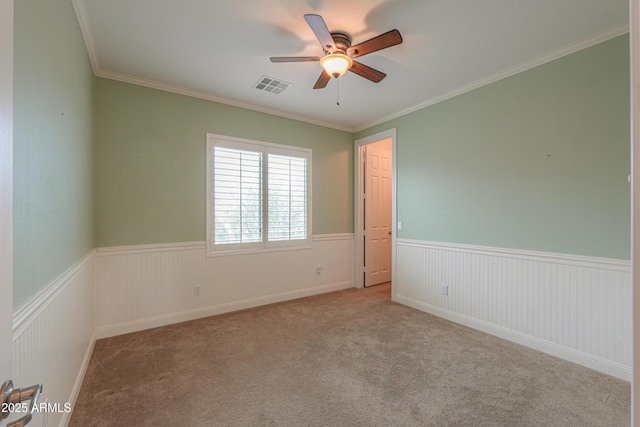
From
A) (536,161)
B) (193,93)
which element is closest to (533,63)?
(536,161)

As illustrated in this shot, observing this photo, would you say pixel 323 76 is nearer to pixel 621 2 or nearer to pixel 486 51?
pixel 486 51

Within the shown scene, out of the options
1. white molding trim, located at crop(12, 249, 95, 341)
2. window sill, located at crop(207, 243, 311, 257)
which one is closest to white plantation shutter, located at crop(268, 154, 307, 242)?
window sill, located at crop(207, 243, 311, 257)

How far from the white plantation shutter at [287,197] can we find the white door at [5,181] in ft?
11.2

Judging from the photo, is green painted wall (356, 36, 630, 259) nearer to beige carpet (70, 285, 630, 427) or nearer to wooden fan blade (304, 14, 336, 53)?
beige carpet (70, 285, 630, 427)

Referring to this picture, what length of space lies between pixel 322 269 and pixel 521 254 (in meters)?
2.74

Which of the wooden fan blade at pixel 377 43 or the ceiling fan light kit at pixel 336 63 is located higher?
the wooden fan blade at pixel 377 43

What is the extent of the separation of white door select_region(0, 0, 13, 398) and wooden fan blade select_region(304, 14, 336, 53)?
1.54m

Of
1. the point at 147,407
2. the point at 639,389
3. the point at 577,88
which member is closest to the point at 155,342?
the point at 147,407

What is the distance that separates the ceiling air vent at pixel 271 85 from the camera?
3205 mm

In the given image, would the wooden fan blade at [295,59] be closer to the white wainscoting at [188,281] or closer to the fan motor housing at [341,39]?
the fan motor housing at [341,39]

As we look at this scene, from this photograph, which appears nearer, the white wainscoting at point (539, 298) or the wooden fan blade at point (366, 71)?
the white wainscoting at point (539, 298)

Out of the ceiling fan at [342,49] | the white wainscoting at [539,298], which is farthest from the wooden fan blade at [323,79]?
the white wainscoting at [539,298]

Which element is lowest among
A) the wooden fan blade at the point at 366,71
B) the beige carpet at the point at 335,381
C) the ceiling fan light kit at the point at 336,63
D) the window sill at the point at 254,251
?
the beige carpet at the point at 335,381

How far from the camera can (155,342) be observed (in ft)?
9.50
